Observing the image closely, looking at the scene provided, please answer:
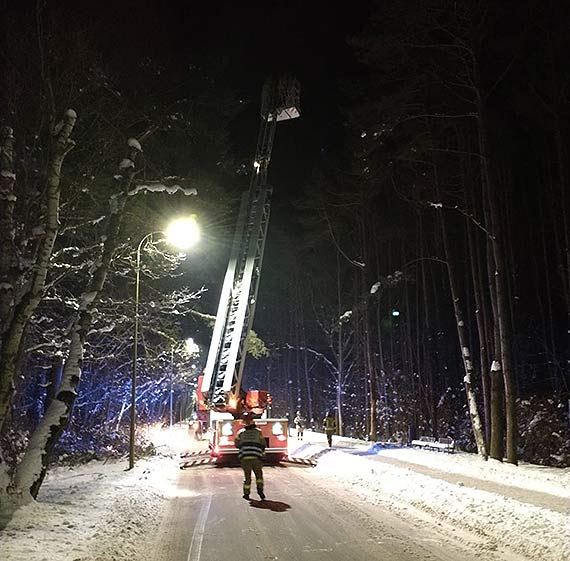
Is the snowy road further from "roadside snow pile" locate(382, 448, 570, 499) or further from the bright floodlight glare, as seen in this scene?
the bright floodlight glare

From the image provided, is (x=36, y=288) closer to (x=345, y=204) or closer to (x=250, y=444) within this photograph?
(x=250, y=444)

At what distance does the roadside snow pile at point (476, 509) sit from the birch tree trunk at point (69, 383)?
6212 mm

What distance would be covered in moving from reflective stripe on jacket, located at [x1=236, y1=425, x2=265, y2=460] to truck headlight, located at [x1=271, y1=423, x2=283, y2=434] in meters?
5.85

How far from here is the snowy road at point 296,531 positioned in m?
7.50

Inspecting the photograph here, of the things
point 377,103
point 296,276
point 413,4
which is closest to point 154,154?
point 377,103

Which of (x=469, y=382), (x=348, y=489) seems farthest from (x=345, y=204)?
(x=348, y=489)

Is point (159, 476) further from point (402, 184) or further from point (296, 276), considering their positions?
point (296, 276)

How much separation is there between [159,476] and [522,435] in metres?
17.3

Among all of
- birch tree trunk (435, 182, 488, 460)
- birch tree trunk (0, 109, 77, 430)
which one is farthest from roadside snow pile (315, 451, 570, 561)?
birch tree trunk (0, 109, 77, 430)

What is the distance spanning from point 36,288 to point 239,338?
9.12 metres

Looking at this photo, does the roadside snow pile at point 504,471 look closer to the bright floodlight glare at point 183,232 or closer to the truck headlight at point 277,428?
the truck headlight at point 277,428

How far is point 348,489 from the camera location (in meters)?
13.2

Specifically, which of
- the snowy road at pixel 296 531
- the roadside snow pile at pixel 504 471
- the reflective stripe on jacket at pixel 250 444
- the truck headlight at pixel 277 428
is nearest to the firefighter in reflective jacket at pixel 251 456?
the reflective stripe on jacket at pixel 250 444

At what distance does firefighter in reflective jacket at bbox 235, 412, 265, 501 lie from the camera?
11.8 m
